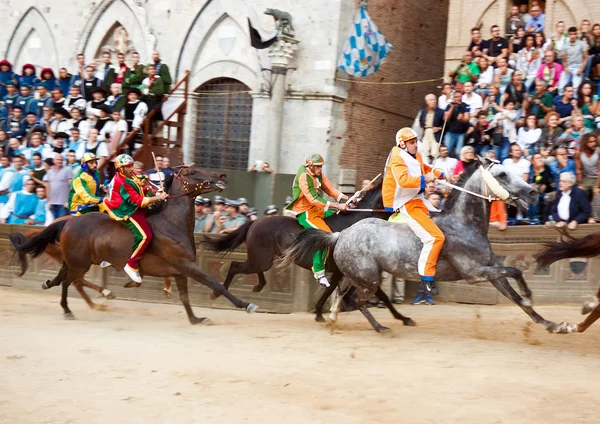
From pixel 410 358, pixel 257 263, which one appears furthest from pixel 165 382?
pixel 257 263

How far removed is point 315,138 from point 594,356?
10.6m

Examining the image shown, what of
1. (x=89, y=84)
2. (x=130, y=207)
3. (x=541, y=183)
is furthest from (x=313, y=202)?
(x=89, y=84)

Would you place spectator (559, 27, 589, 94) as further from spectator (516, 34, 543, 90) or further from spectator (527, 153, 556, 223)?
spectator (527, 153, 556, 223)

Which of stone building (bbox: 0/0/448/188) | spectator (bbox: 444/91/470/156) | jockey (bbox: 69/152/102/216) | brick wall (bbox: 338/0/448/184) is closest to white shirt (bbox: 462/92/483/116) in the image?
spectator (bbox: 444/91/470/156)

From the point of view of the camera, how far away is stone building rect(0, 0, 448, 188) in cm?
1783

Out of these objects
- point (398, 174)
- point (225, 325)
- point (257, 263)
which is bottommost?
point (225, 325)

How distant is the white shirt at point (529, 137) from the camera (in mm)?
13234

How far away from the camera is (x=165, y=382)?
705 cm

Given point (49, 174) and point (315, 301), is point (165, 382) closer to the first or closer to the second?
point (315, 301)

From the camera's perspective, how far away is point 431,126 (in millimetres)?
15086

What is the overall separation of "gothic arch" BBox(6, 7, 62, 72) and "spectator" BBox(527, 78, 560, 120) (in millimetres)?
14040

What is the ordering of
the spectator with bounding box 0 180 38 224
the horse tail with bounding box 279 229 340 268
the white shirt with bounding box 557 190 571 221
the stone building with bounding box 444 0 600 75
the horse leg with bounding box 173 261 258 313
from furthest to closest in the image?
the stone building with bounding box 444 0 600 75 < the spectator with bounding box 0 180 38 224 < the white shirt with bounding box 557 190 571 221 < the horse leg with bounding box 173 261 258 313 < the horse tail with bounding box 279 229 340 268

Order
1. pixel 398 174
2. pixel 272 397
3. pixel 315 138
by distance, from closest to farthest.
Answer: pixel 272 397 → pixel 398 174 → pixel 315 138

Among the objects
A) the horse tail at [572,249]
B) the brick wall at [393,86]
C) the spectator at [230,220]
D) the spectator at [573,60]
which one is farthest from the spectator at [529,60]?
the horse tail at [572,249]
